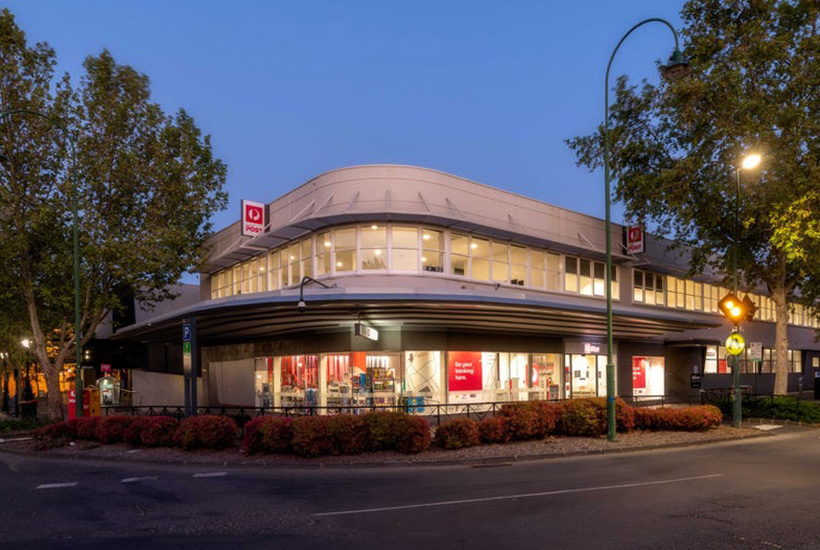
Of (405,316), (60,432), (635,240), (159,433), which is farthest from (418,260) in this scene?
(635,240)

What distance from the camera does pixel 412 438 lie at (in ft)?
48.9

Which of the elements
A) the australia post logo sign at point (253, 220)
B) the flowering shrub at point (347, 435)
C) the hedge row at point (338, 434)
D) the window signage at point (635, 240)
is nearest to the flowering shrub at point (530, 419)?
the hedge row at point (338, 434)

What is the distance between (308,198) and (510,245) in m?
9.22

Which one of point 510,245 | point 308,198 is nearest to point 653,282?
point 510,245

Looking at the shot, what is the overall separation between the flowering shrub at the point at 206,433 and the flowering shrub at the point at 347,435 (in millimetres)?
3035

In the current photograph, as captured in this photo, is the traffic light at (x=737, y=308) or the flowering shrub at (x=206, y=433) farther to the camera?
the traffic light at (x=737, y=308)

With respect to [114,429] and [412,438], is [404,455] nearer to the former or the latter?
[412,438]

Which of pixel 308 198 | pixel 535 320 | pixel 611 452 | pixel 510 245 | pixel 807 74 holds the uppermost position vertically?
pixel 807 74

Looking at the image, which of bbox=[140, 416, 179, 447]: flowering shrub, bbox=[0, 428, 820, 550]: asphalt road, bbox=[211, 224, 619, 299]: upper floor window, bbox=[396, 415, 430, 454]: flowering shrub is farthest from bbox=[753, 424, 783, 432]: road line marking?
bbox=[140, 416, 179, 447]: flowering shrub

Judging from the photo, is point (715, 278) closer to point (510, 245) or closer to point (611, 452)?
point (510, 245)

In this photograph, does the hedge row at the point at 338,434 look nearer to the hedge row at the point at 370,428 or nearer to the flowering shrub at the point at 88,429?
the hedge row at the point at 370,428

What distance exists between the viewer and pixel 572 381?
97.1 feet

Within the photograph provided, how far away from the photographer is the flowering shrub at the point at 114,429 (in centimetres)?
1733

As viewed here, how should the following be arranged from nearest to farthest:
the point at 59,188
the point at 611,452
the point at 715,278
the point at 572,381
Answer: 1. the point at 611,452
2. the point at 59,188
3. the point at 572,381
4. the point at 715,278
